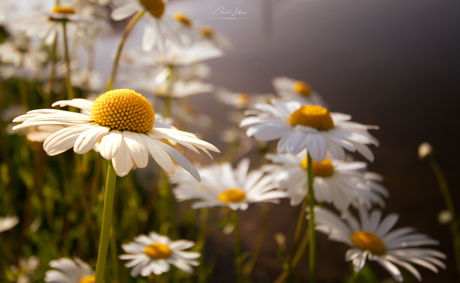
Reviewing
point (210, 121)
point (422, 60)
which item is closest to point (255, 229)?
point (210, 121)

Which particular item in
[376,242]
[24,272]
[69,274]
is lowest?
[24,272]

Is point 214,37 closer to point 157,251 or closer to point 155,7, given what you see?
point 155,7

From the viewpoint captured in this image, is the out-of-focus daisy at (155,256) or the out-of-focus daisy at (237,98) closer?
the out-of-focus daisy at (155,256)

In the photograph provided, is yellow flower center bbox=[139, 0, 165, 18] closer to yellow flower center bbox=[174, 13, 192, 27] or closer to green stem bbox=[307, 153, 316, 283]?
yellow flower center bbox=[174, 13, 192, 27]

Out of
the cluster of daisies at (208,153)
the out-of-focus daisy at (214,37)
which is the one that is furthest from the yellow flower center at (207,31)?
the cluster of daisies at (208,153)

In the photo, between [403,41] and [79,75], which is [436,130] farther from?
[79,75]

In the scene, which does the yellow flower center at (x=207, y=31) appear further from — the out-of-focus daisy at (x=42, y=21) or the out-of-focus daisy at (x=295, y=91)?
the out-of-focus daisy at (x=42, y=21)

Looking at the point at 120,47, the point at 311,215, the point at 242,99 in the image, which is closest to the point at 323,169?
the point at 311,215

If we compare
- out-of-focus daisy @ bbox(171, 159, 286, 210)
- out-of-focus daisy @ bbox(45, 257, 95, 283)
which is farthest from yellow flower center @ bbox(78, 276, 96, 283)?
out-of-focus daisy @ bbox(171, 159, 286, 210)
